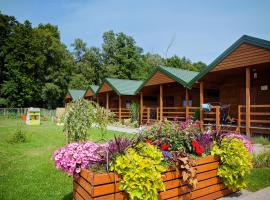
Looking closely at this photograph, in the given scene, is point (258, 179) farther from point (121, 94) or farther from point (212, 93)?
point (121, 94)

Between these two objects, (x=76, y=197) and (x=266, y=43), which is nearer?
(x=76, y=197)

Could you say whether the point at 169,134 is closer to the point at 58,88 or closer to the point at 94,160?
the point at 94,160

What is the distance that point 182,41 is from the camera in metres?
41.5

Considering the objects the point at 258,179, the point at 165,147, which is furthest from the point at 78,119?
the point at 258,179

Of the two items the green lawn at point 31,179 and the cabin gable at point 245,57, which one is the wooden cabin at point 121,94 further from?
the green lawn at point 31,179

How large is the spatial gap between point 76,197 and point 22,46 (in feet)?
145

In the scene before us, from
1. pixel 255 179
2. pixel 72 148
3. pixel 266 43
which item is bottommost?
pixel 255 179

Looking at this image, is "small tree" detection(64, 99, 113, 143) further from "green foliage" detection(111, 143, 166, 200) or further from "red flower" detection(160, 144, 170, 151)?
"green foliage" detection(111, 143, 166, 200)

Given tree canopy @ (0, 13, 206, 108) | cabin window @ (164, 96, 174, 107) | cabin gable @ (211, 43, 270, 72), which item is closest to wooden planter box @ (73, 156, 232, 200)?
cabin gable @ (211, 43, 270, 72)

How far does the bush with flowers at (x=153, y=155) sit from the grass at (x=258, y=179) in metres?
0.82

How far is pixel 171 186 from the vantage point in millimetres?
3916

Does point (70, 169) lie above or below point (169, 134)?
below

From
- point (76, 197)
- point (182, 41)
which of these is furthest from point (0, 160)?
point (182, 41)

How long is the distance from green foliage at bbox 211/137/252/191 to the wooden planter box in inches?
4.7
